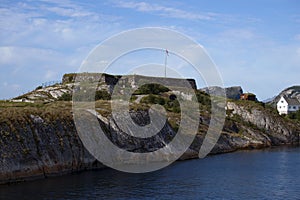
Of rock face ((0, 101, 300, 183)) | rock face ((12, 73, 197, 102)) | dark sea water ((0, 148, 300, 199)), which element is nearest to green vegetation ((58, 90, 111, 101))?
rock face ((12, 73, 197, 102))

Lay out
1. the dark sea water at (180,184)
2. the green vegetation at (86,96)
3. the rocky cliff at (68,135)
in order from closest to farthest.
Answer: the dark sea water at (180,184)
the rocky cliff at (68,135)
the green vegetation at (86,96)

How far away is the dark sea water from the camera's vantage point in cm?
5452

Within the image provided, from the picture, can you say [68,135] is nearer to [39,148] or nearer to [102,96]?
[39,148]

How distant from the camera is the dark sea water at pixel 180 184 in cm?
5452

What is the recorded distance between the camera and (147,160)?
84.6 metres

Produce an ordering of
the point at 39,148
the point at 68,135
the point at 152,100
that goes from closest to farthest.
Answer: the point at 39,148
the point at 68,135
the point at 152,100

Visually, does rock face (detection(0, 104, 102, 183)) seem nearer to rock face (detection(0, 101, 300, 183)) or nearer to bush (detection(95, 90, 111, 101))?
rock face (detection(0, 101, 300, 183))

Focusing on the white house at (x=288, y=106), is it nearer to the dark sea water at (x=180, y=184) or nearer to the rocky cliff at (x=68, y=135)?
the rocky cliff at (x=68, y=135)

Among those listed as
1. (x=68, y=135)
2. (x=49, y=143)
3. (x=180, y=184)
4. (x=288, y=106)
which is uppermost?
(x=288, y=106)

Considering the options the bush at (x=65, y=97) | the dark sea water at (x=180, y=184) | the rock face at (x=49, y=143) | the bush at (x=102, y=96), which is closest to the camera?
the dark sea water at (x=180, y=184)

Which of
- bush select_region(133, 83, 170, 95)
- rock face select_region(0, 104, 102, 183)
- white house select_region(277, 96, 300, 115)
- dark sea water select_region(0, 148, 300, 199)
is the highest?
bush select_region(133, 83, 170, 95)

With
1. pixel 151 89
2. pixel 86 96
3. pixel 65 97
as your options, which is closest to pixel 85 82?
pixel 151 89

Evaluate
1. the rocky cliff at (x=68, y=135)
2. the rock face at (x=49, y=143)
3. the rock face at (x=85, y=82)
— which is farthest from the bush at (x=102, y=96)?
the rock face at (x=49, y=143)

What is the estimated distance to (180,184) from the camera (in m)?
62.0
